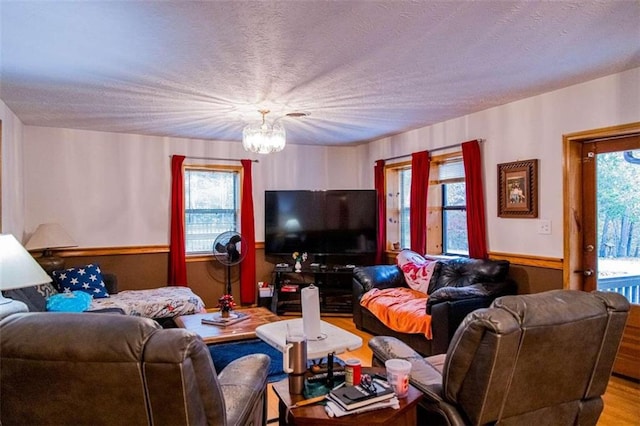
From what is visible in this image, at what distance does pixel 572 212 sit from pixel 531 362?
2.42 m

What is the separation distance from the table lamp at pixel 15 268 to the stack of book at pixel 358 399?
139cm

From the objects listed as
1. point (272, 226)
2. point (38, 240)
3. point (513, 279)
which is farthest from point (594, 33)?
point (38, 240)

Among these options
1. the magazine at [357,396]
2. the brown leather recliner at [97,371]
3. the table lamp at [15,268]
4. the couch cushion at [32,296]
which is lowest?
the magazine at [357,396]

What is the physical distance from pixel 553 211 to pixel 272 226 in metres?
3.46

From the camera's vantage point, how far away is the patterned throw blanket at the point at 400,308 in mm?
3748

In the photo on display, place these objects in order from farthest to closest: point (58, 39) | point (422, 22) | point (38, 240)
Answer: point (38, 240) → point (58, 39) → point (422, 22)

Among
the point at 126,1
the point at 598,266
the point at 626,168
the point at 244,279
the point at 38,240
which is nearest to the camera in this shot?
the point at 126,1

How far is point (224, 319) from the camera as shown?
371 centimetres

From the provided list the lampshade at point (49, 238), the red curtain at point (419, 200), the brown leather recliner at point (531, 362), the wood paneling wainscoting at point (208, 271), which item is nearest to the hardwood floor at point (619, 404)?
the wood paneling wainscoting at point (208, 271)

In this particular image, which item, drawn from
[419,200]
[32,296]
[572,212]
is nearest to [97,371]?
[32,296]

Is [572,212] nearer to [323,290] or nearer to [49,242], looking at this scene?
[323,290]

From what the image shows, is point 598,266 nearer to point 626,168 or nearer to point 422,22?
point 626,168

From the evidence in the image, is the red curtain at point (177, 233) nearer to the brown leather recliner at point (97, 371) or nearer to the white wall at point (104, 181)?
the white wall at point (104, 181)

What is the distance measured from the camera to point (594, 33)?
247 cm
